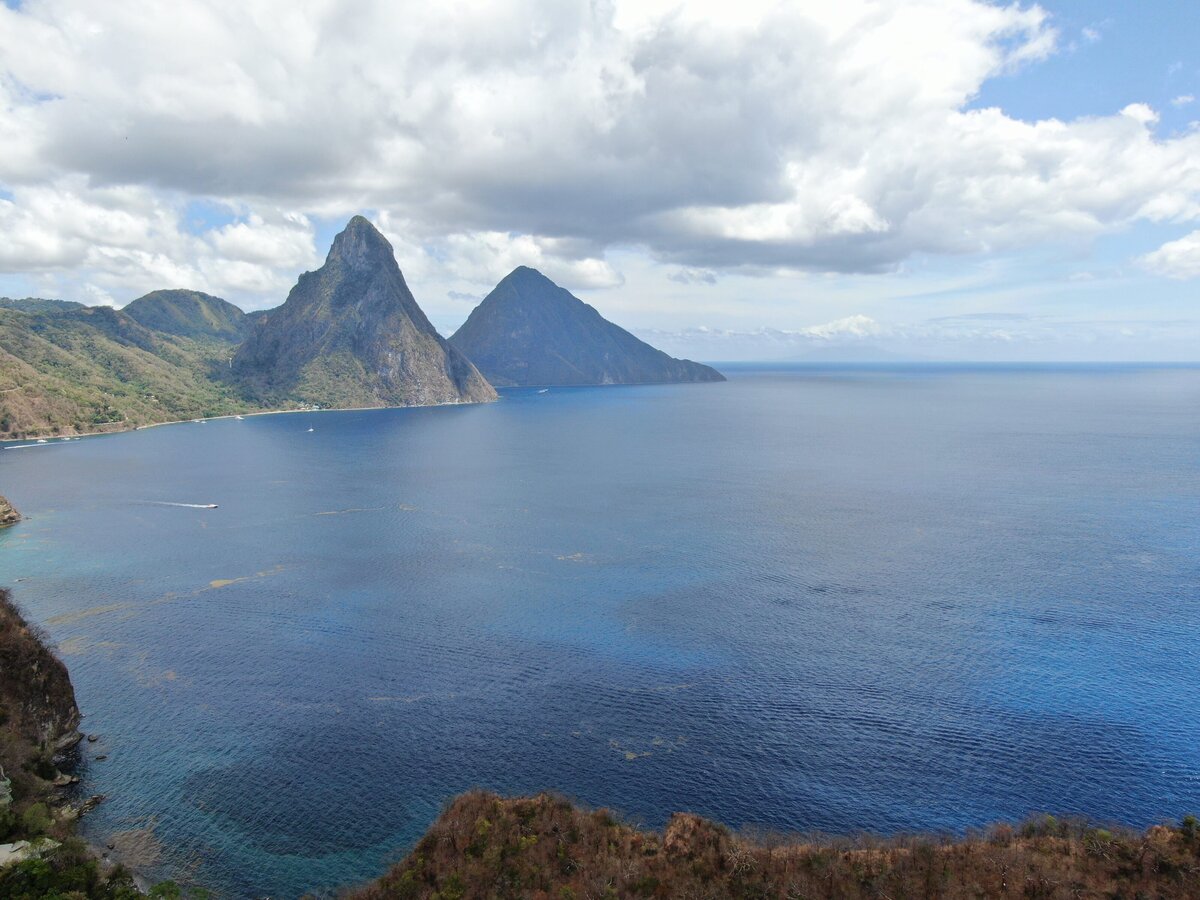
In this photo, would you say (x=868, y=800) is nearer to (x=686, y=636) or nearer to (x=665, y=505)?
(x=686, y=636)

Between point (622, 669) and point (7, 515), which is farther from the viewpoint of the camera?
point (7, 515)

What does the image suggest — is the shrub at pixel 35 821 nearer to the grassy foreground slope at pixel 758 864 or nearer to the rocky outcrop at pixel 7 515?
the grassy foreground slope at pixel 758 864

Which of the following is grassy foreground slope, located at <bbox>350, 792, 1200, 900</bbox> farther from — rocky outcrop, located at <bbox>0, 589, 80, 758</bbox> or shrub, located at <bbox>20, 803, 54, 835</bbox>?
rocky outcrop, located at <bbox>0, 589, 80, 758</bbox>

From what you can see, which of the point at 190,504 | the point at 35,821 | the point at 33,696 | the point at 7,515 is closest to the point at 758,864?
the point at 35,821

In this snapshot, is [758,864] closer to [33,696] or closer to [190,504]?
[33,696]

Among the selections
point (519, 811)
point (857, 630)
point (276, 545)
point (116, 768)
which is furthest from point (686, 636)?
point (276, 545)

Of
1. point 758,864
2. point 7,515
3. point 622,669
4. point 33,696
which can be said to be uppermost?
point 7,515

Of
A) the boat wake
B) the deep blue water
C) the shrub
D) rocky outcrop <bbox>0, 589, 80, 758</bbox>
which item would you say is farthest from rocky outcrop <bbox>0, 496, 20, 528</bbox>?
the shrub
